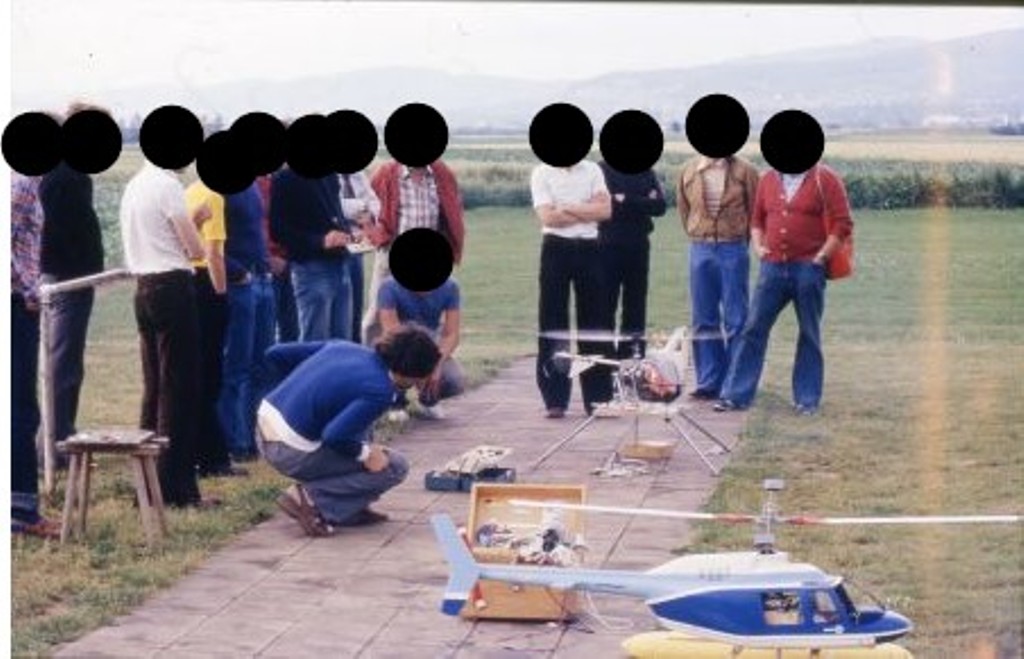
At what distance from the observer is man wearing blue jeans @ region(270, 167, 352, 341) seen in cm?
624

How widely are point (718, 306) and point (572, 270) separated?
0.31 meters

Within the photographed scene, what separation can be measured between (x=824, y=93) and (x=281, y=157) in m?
1.05

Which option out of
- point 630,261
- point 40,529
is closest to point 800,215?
point 630,261

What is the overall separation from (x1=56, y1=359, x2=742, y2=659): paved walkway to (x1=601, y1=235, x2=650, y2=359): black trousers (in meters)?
0.19

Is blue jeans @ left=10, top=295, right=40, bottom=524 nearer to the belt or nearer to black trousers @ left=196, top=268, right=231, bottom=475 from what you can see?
black trousers @ left=196, top=268, right=231, bottom=475

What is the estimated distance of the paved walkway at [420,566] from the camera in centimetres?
623

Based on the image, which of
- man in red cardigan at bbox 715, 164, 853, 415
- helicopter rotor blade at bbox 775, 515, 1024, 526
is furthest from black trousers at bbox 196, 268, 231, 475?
helicopter rotor blade at bbox 775, 515, 1024, 526

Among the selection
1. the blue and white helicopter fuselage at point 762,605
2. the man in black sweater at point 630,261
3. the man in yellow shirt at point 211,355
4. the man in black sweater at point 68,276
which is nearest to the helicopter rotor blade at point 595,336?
the man in black sweater at point 630,261

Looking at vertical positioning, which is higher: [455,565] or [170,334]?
[170,334]

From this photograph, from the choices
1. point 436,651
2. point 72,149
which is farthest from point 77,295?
point 436,651

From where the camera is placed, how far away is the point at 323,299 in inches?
251

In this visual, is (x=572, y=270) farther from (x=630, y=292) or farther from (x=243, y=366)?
(x=243, y=366)

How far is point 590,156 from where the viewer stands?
20.1 ft

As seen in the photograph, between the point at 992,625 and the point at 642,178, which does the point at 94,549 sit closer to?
the point at 642,178
